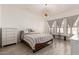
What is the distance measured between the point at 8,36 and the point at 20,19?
0.45 metres

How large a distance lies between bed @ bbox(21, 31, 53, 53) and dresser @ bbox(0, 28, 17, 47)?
18cm

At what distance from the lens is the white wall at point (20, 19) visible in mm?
1511

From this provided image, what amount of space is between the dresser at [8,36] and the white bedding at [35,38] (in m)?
0.23

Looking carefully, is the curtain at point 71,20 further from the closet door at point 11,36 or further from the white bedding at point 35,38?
the closet door at point 11,36

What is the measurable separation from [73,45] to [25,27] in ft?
3.46

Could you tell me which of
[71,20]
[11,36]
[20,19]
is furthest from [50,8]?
[11,36]

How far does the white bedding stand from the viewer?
5.38 feet

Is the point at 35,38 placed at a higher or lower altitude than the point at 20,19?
lower

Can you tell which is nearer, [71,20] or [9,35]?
[71,20]

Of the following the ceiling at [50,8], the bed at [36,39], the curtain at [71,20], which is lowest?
the bed at [36,39]

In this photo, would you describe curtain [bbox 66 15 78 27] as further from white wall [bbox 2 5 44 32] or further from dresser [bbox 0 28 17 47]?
dresser [bbox 0 28 17 47]

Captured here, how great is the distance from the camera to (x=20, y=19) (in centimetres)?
160

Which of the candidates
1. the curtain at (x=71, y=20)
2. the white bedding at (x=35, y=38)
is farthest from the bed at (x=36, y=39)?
the curtain at (x=71, y=20)

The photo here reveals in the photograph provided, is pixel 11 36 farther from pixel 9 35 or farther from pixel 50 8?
pixel 50 8
